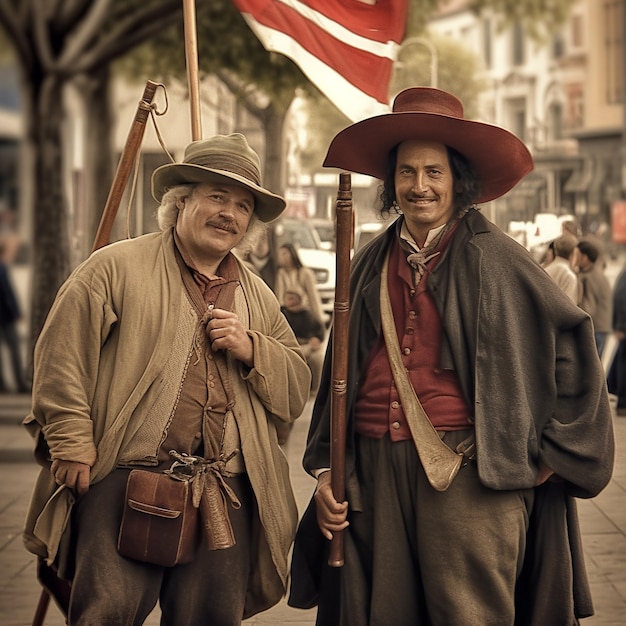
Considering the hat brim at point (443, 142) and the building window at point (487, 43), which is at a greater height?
the building window at point (487, 43)

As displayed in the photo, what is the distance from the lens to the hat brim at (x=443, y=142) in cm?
402

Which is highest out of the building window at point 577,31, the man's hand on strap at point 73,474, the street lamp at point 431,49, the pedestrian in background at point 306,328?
the building window at point 577,31

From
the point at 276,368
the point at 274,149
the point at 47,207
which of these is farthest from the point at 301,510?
the point at 274,149

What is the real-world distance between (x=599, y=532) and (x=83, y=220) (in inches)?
281

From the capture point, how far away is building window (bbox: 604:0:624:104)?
24.4m

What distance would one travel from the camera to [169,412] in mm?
4031

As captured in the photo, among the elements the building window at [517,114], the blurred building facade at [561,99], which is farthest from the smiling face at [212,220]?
the building window at [517,114]

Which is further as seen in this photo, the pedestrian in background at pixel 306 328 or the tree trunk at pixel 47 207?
the tree trunk at pixel 47 207

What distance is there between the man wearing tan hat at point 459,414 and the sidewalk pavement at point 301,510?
51 centimetres

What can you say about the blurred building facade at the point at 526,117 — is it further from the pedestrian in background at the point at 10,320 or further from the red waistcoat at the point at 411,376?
the red waistcoat at the point at 411,376

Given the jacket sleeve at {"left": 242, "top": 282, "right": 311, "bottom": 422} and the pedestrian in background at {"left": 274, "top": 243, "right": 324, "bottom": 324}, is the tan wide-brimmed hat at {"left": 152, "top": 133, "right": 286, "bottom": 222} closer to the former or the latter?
the jacket sleeve at {"left": 242, "top": 282, "right": 311, "bottom": 422}

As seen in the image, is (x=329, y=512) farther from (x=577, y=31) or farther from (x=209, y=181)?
(x=577, y=31)

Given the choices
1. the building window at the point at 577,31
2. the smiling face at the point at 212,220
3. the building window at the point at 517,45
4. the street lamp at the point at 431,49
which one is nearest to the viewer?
the smiling face at the point at 212,220

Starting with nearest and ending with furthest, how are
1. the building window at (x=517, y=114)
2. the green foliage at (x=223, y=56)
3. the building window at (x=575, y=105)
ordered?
the green foliage at (x=223, y=56), the building window at (x=517, y=114), the building window at (x=575, y=105)
